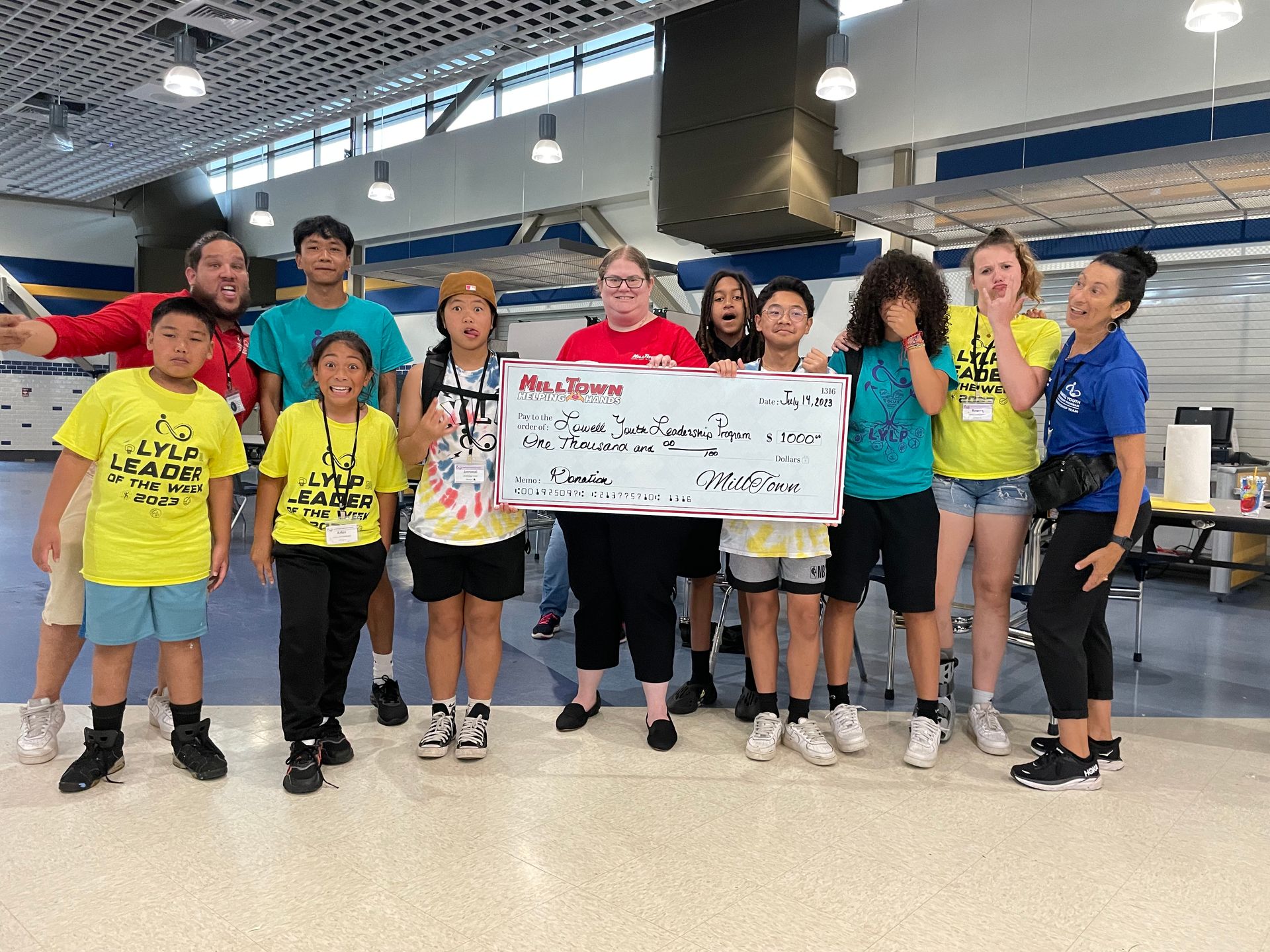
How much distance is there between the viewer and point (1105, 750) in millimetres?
2699

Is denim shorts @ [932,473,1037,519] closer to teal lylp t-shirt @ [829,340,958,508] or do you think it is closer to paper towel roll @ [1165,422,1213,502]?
teal lylp t-shirt @ [829,340,958,508]

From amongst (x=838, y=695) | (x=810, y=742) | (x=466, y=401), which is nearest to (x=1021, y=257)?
(x=838, y=695)

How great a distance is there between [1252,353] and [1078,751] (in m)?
5.96

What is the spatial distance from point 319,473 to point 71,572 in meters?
0.81

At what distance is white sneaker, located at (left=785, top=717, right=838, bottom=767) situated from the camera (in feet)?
8.66

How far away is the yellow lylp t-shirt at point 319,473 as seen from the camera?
8.08 feet

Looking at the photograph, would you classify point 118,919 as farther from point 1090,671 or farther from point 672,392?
point 1090,671

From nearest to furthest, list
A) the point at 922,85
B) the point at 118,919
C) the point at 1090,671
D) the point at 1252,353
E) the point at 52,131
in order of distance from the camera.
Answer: the point at 118,919
the point at 1090,671
the point at 1252,353
the point at 922,85
the point at 52,131

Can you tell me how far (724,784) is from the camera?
8.18 ft

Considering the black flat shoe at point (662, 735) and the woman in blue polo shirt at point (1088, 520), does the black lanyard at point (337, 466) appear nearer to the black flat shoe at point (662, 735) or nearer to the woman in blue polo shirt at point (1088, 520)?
the black flat shoe at point (662, 735)

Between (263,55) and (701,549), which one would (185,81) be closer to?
(263,55)

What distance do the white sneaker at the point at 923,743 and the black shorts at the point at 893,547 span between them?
37 centimetres

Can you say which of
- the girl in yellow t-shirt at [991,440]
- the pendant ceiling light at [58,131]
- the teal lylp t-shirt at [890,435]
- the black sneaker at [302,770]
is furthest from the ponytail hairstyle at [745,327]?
the pendant ceiling light at [58,131]

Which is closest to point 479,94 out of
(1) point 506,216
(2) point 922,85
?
(1) point 506,216
